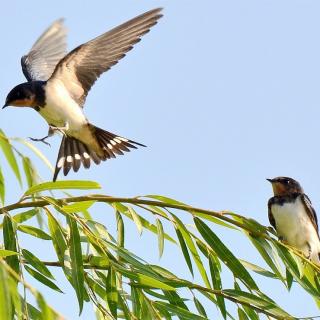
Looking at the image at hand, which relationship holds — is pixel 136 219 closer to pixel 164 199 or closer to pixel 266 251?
pixel 164 199

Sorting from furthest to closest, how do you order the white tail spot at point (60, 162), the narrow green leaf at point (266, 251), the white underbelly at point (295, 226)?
the white tail spot at point (60, 162)
the white underbelly at point (295, 226)
the narrow green leaf at point (266, 251)

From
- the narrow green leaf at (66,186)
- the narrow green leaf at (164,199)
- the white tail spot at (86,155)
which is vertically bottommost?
the narrow green leaf at (164,199)

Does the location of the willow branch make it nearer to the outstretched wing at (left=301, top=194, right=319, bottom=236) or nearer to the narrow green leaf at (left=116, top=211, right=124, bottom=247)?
the narrow green leaf at (left=116, top=211, right=124, bottom=247)

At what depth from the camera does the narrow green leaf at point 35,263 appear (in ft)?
8.41

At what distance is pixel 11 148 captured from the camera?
2.55 m

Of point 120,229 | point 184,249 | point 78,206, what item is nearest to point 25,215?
point 120,229

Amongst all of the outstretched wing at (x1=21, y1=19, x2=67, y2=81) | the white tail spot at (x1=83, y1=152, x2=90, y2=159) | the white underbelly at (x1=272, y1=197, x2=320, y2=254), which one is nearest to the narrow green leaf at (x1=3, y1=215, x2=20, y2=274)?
the white underbelly at (x1=272, y1=197, x2=320, y2=254)

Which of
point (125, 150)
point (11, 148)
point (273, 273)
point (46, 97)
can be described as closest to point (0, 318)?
point (11, 148)

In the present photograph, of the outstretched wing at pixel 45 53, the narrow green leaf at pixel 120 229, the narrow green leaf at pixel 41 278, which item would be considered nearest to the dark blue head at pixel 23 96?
the outstretched wing at pixel 45 53

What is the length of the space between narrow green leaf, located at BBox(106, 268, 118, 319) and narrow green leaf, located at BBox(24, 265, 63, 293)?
0.53 ft

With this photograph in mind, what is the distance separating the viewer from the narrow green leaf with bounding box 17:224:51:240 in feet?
8.91

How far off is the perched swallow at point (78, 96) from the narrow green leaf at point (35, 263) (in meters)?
1.54

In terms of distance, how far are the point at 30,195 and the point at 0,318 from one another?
112 centimetres

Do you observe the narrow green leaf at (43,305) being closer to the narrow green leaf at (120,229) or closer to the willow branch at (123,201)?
the willow branch at (123,201)
